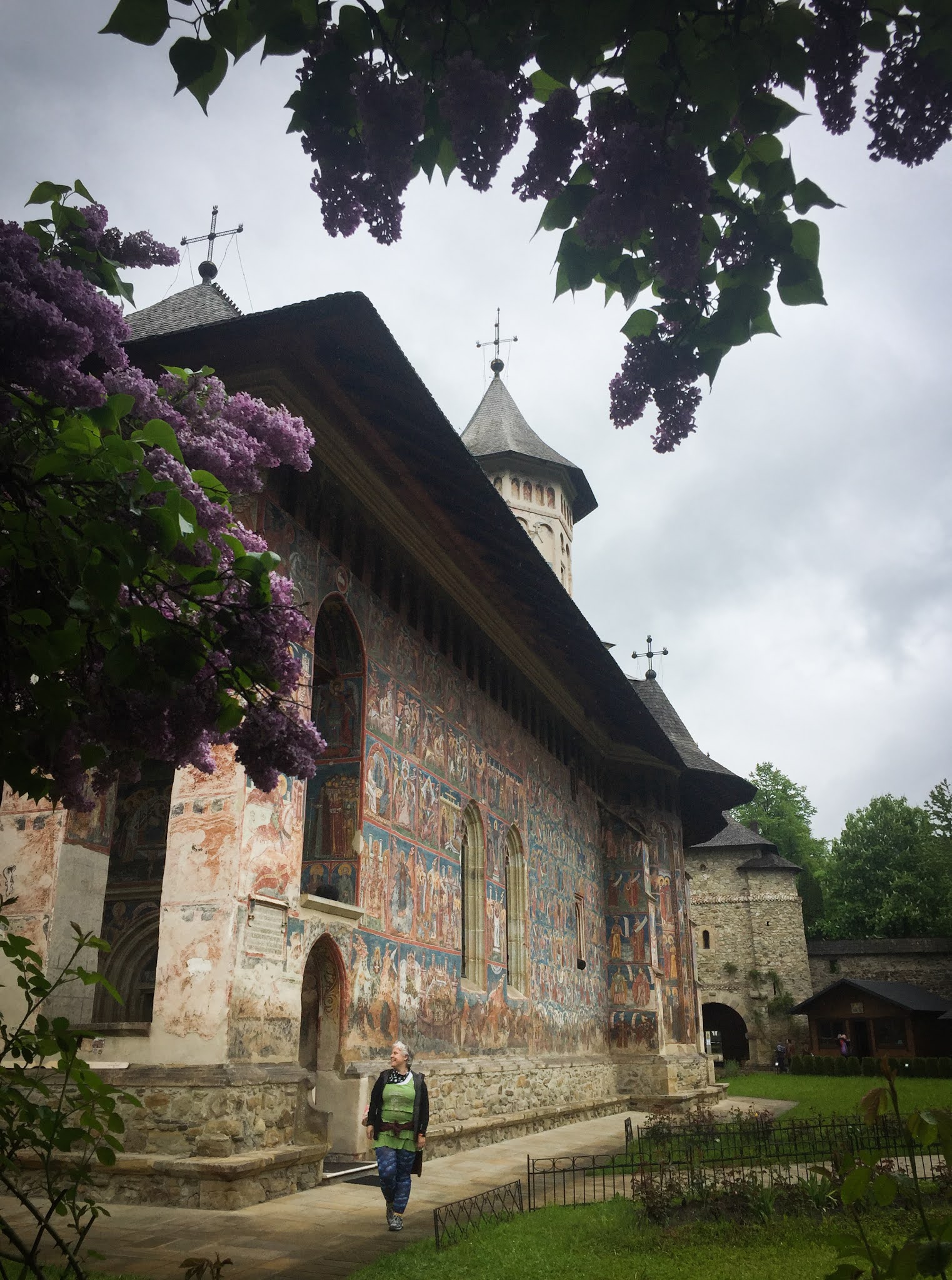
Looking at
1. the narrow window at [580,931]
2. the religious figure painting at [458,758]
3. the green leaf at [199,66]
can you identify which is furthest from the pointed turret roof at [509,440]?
the green leaf at [199,66]

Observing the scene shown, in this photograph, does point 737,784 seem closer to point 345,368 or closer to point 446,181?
point 345,368

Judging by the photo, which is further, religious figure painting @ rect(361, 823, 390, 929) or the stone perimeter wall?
the stone perimeter wall

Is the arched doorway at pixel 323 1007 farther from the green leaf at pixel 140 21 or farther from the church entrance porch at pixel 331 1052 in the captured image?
the green leaf at pixel 140 21

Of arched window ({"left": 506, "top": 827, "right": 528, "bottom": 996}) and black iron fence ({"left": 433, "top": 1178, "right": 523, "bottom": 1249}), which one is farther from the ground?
arched window ({"left": 506, "top": 827, "right": 528, "bottom": 996})

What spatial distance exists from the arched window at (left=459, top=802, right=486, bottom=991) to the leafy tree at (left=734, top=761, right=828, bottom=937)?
132 feet

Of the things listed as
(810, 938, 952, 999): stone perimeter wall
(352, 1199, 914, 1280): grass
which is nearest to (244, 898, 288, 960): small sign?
(352, 1199, 914, 1280): grass

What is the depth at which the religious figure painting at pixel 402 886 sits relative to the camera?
35.6 feet

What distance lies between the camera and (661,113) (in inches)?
87.0

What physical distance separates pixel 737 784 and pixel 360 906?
1487 cm

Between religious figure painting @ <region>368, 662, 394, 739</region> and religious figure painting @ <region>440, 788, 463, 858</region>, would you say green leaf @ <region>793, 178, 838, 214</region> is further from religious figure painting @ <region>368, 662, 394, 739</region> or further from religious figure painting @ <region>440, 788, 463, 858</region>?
religious figure painting @ <region>440, 788, 463, 858</region>

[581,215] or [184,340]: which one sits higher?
[184,340]

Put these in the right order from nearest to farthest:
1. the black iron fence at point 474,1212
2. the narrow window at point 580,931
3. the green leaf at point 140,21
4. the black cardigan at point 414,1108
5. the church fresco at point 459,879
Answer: the green leaf at point 140,21 → the black iron fence at point 474,1212 → the black cardigan at point 414,1108 → the church fresco at point 459,879 → the narrow window at point 580,931

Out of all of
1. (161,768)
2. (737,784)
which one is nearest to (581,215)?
(161,768)

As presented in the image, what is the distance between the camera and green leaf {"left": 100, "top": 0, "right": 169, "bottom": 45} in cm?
181
